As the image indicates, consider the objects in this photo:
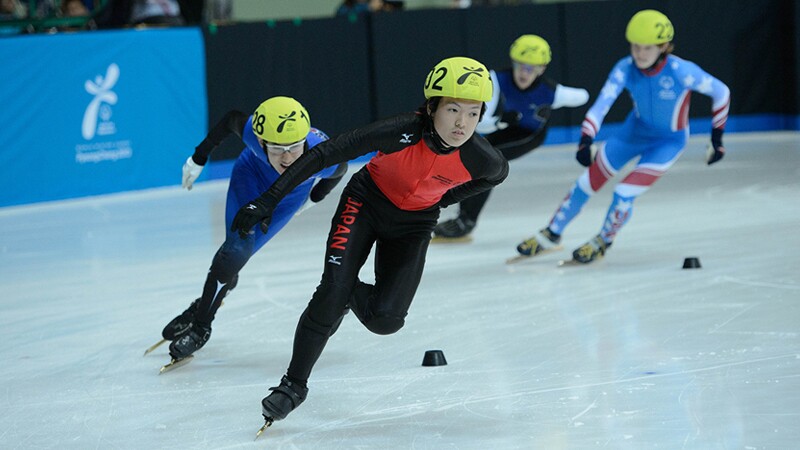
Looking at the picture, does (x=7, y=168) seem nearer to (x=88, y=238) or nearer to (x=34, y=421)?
(x=88, y=238)

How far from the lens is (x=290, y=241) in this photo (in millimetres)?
8562

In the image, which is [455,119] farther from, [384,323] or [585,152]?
[585,152]

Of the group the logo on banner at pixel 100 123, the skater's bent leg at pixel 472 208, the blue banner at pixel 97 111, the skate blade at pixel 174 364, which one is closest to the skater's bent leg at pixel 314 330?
the skate blade at pixel 174 364

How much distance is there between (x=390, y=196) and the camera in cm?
436

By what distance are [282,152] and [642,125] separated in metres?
3.39

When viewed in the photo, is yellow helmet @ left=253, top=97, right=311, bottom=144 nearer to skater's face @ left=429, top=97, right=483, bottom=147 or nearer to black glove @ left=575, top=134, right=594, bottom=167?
skater's face @ left=429, top=97, right=483, bottom=147

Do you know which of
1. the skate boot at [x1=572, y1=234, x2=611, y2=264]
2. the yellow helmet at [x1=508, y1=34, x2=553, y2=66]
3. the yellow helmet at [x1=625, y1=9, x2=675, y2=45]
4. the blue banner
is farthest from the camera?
the blue banner

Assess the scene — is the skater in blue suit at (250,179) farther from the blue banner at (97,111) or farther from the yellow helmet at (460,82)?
the blue banner at (97,111)

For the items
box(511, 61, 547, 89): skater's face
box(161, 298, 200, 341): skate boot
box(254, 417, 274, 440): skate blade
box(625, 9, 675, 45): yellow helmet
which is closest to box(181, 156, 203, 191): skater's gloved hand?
box(161, 298, 200, 341): skate boot

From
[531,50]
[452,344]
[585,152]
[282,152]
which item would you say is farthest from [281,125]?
[531,50]

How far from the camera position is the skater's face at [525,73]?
8.23 metres

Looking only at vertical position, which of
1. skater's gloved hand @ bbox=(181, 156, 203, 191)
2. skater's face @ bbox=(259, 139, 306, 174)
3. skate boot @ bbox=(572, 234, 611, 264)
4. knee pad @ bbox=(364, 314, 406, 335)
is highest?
skater's face @ bbox=(259, 139, 306, 174)

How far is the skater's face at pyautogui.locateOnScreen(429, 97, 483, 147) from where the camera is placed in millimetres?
4039

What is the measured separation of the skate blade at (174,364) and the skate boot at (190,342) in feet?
0.07
